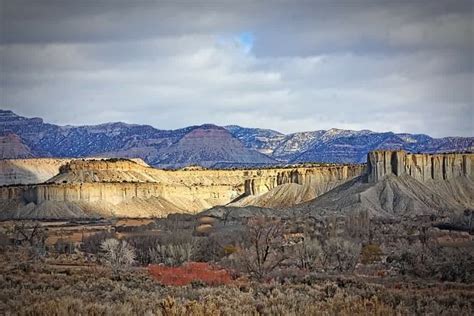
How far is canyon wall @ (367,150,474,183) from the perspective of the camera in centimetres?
11269

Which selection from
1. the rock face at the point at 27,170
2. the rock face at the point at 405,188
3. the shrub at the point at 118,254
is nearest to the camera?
the shrub at the point at 118,254

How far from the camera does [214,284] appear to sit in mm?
27203

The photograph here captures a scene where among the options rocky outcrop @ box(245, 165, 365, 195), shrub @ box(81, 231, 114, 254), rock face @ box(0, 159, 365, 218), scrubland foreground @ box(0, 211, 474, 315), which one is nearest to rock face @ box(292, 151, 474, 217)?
rocky outcrop @ box(245, 165, 365, 195)

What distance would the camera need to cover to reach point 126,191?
5197 inches

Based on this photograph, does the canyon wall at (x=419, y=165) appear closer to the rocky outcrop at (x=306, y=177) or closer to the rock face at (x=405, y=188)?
the rock face at (x=405, y=188)

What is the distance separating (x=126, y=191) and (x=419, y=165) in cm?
4725

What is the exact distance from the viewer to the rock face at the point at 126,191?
401 ft

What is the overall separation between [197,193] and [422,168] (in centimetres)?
4593

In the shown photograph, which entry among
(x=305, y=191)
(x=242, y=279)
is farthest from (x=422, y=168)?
(x=242, y=279)

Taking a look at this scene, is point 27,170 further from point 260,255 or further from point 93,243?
point 260,255

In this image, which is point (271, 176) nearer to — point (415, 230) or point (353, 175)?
point (353, 175)

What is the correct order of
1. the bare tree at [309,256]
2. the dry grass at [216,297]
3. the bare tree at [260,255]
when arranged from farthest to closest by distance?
the bare tree at [309,256]
the bare tree at [260,255]
the dry grass at [216,297]

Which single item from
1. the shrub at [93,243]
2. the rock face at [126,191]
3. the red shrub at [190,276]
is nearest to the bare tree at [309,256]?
the red shrub at [190,276]

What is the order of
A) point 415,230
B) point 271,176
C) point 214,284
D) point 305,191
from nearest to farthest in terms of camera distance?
1. point 214,284
2. point 415,230
3. point 305,191
4. point 271,176
